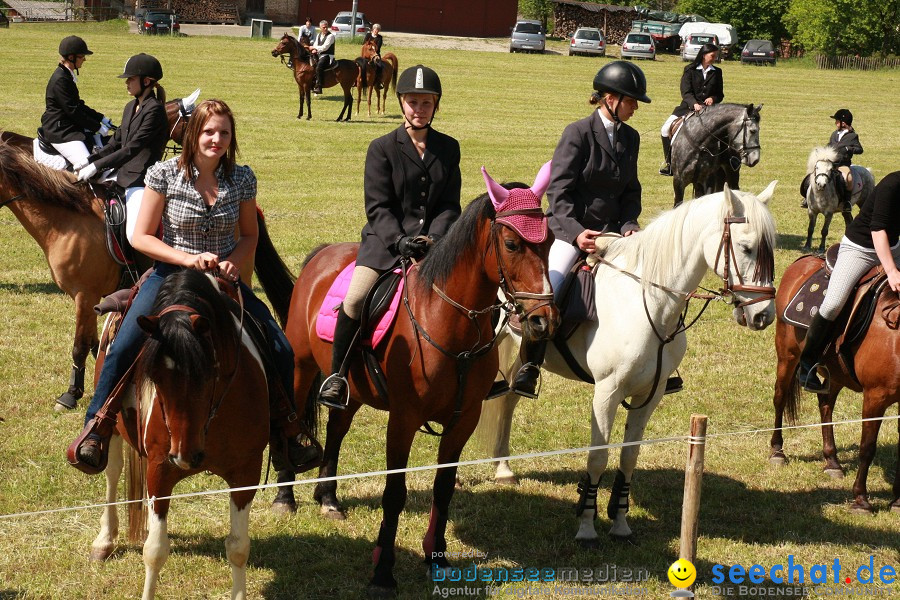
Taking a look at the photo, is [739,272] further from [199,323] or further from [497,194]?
[199,323]

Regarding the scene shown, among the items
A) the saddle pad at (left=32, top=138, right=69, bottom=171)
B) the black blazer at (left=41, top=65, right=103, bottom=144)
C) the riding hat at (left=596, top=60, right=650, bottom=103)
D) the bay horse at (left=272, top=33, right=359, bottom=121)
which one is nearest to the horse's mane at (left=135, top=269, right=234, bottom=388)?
the riding hat at (left=596, top=60, right=650, bottom=103)

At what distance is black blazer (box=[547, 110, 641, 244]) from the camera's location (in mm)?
6805

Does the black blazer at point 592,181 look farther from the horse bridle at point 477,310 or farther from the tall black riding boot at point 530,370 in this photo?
the horse bridle at point 477,310

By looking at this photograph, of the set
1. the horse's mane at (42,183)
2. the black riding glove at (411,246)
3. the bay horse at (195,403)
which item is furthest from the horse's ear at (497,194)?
the horse's mane at (42,183)

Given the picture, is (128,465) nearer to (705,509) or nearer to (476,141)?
(705,509)

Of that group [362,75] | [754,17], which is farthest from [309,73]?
[754,17]

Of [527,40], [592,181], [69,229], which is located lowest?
[69,229]

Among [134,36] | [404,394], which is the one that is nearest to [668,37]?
[134,36]

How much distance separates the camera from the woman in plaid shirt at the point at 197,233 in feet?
16.8

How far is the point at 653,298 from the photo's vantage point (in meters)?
6.41

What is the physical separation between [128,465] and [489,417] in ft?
9.27

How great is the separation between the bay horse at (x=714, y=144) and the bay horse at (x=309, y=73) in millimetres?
13932

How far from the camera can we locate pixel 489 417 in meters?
7.57

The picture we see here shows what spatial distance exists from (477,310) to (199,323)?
1676mm
